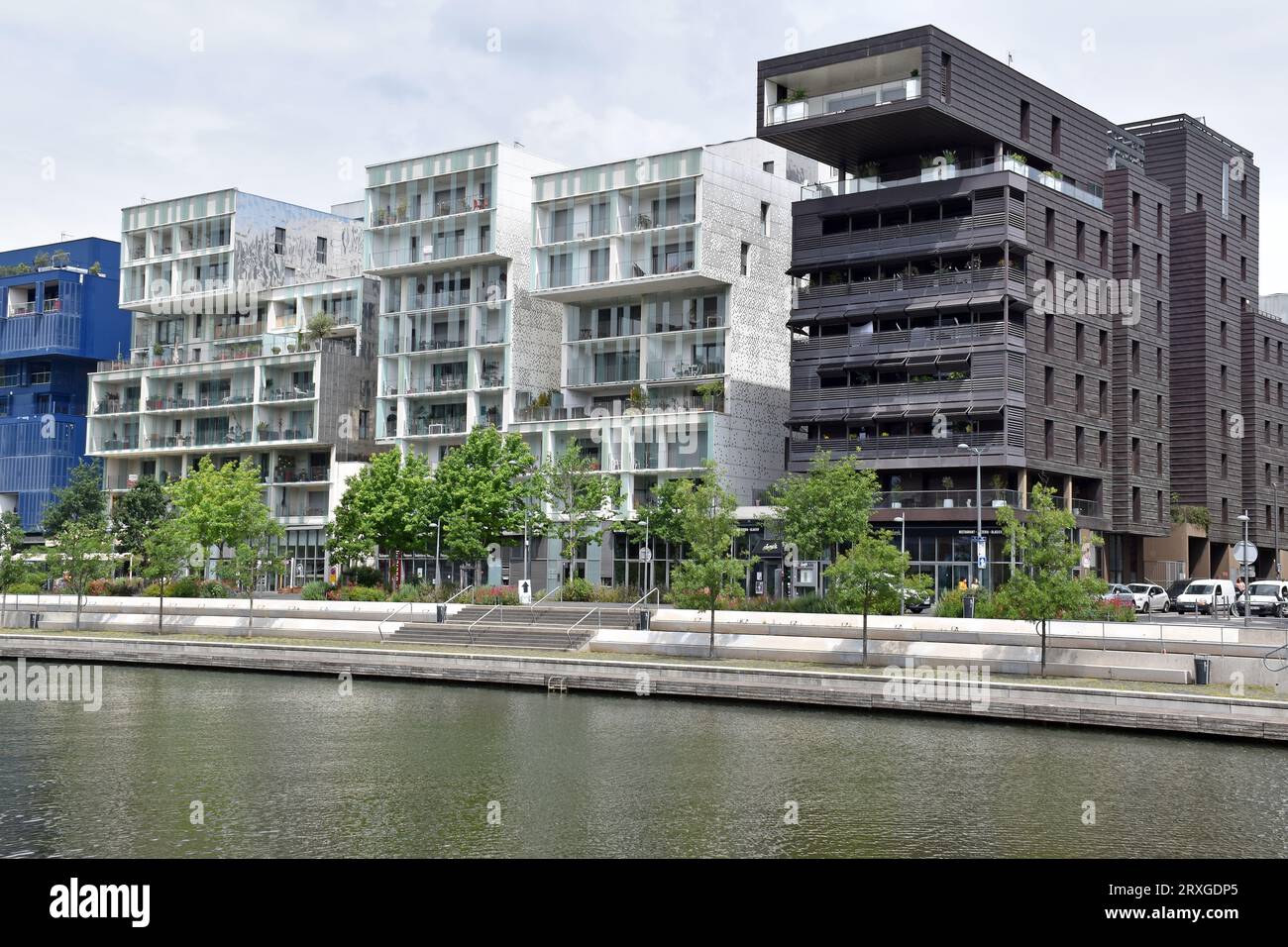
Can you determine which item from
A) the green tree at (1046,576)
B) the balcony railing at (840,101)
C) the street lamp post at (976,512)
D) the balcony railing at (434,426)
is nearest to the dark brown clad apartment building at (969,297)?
the balcony railing at (840,101)

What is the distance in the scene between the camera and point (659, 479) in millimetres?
78000

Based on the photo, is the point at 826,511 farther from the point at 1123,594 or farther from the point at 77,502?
the point at 77,502

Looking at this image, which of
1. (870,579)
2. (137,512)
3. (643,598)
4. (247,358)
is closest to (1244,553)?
(870,579)

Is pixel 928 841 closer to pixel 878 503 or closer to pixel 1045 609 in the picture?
pixel 1045 609

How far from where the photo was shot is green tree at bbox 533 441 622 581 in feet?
232

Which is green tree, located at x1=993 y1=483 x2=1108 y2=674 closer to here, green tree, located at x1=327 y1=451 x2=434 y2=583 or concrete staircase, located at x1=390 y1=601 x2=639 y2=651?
concrete staircase, located at x1=390 y1=601 x2=639 y2=651

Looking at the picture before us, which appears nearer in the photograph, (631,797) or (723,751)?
(631,797)

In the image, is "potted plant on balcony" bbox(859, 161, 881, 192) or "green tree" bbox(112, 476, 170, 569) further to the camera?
"green tree" bbox(112, 476, 170, 569)

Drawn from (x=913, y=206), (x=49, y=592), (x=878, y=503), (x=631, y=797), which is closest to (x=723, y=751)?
(x=631, y=797)

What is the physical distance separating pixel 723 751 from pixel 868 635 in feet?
56.1

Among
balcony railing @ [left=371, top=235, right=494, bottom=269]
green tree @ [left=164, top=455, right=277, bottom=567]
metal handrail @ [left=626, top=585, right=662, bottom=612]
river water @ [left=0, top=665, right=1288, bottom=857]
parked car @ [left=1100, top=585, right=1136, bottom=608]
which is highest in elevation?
balcony railing @ [left=371, top=235, right=494, bottom=269]

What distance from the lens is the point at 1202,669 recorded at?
3875 cm

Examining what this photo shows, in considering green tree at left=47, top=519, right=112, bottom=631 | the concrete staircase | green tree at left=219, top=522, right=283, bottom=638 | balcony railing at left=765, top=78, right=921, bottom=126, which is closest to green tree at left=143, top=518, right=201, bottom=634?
green tree at left=219, top=522, right=283, bottom=638

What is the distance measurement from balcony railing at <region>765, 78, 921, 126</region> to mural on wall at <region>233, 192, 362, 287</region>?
4086cm
